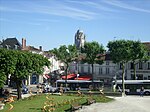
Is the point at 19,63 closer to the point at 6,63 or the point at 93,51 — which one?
the point at 6,63

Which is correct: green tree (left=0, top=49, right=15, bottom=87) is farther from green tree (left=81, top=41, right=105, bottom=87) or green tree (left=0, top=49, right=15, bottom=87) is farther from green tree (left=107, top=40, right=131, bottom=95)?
green tree (left=81, top=41, right=105, bottom=87)

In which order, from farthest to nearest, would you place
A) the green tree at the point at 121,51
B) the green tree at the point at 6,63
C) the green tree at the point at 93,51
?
the green tree at the point at 93,51, the green tree at the point at 121,51, the green tree at the point at 6,63

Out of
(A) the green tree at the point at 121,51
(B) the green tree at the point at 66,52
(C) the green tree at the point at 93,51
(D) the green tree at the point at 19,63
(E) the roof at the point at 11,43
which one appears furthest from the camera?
(E) the roof at the point at 11,43

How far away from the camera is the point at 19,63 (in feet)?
155

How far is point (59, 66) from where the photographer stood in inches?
4710

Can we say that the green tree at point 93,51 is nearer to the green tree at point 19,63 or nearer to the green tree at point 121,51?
the green tree at point 121,51

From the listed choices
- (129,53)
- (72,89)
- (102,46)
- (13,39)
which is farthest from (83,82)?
(13,39)

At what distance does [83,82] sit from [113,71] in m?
19.2

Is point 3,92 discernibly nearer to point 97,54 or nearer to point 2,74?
point 2,74

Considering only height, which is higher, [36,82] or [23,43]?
[23,43]

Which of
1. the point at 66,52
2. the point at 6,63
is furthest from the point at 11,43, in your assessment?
the point at 6,63

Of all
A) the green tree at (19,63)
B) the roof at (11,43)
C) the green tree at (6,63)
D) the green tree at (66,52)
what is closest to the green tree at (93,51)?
the green tree at (66,52)

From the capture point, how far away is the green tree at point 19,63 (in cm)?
4444

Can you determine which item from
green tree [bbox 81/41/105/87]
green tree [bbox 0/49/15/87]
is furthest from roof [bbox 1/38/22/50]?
green tree [bbox 0/49/15/87]
